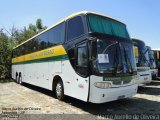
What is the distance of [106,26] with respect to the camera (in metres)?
8.58

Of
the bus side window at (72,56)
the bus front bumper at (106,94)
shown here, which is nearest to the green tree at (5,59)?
the bus side window at (72,56)

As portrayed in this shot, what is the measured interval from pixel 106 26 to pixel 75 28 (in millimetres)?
1245

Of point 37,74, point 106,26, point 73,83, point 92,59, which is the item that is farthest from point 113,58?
point 37,74

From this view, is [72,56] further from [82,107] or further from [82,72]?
[82,107]

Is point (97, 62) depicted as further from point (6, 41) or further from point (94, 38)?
point (6, 41)

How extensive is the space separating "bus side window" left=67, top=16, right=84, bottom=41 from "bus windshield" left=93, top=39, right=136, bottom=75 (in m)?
1.09

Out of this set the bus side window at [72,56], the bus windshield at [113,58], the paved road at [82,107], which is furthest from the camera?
the bus side window at [72,56]

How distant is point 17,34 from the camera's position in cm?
3581

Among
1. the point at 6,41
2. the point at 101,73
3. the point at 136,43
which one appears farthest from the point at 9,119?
the point at 6,41

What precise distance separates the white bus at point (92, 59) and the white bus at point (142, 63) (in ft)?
12.2

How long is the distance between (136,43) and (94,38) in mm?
7169

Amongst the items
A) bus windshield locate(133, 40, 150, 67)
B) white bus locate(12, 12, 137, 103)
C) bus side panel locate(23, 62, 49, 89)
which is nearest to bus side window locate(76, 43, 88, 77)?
white bus locate(12, 12, 137, 103)

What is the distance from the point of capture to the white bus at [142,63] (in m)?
12.4

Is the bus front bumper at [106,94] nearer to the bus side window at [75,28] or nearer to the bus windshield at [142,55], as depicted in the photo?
the bus side window at [75,28]
